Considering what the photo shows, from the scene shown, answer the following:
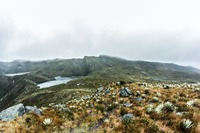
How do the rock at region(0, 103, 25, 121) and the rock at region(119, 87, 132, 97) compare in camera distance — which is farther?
the rock at region(119, 87, 132, 97)

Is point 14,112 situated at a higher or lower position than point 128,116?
lower

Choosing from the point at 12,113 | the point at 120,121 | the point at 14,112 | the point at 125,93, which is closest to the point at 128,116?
the point at 120,121

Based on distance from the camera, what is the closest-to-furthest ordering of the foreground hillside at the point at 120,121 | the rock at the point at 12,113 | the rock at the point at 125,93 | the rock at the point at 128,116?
the foreground hillside at the point at 120,121 → the rock at the point at 128,116 → the rock at the point at 12,113 → the rock at the point at 125,93

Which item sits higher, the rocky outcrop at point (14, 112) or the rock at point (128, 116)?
the rock at point (128, 116)

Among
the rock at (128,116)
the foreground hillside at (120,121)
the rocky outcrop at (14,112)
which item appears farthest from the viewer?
the rocky outcrop at (14,112)

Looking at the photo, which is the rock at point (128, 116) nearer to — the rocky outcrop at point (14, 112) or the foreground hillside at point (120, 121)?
the foreground hillside at point (120, 121)

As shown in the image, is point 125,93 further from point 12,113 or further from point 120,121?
point 12,113

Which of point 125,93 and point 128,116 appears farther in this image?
point 125,93

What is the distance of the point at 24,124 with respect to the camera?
1636 centimetres

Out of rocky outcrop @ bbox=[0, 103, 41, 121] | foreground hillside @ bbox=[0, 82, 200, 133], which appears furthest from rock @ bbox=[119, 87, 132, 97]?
rocky outcrop @ bbox=[0, 103, 41, 121]

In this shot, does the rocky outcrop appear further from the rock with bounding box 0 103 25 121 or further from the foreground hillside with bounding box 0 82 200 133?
the foreground hillside with bounding box 0 82 200 133

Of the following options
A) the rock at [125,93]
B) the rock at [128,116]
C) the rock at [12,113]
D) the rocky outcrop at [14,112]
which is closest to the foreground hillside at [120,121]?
the rock at [128,116]

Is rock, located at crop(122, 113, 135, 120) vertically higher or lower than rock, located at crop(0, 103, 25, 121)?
higher

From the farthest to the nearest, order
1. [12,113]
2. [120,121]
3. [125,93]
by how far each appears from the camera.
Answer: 1. [125,93]
2. [12,113]
3. [120,121]
